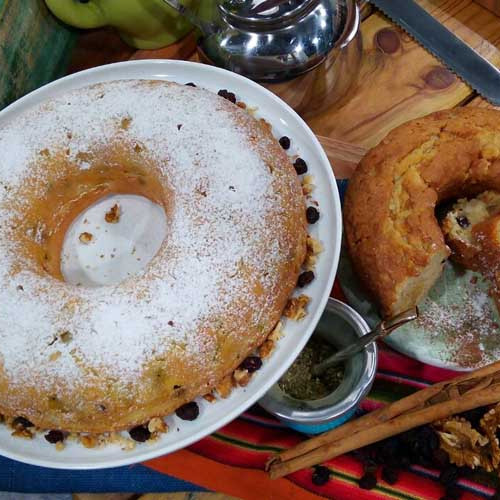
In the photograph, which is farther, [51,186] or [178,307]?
[51,186]

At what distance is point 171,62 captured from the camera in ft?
3.74

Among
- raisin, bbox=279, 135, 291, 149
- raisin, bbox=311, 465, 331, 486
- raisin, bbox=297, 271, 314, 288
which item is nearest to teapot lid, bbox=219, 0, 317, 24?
raisin, bbox=279, 135, 291, 149

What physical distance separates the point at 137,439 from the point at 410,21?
112 centimetres

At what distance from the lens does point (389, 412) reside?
871mm

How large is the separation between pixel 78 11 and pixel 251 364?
0.84m

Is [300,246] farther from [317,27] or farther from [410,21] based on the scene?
[410,21]

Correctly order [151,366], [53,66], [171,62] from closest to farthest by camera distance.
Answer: [151,366] → [171,62] → [53,66]

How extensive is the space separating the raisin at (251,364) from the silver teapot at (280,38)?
1.92ft

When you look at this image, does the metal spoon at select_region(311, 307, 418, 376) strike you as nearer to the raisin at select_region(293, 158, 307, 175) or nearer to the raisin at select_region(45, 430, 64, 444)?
the raisin at select_region(293, 158, 307, 175)

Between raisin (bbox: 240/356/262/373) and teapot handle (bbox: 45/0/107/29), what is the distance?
811 mm

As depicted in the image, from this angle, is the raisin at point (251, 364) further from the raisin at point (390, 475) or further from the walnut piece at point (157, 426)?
the raisin at point (390, 475)

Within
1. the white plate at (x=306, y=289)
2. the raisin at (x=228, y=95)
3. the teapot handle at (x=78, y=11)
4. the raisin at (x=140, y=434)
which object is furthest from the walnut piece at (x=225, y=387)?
the teapot handle at (x=78, y=11)

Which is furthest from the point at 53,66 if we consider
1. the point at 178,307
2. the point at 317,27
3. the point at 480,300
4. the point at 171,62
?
the point at 480,300

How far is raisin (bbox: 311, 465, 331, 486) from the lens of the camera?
1.04 metres
